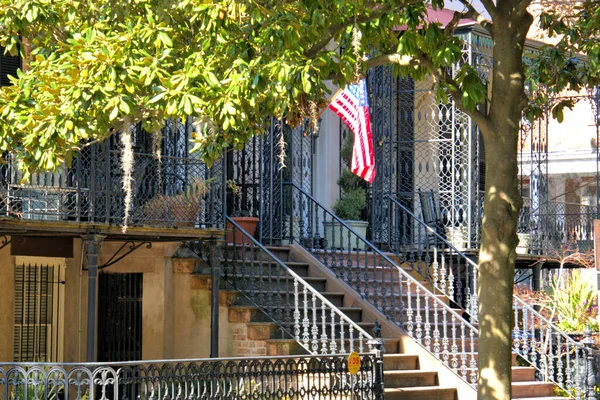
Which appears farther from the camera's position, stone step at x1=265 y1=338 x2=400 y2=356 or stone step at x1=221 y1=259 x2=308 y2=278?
stone step at x1=221 y1=259 x2=308 y2=278

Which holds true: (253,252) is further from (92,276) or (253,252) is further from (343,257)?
(92,276)

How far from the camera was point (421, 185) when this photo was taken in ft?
61.5

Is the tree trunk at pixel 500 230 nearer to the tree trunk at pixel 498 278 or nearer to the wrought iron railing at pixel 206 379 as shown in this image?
the tree trunk at pixel 498 278

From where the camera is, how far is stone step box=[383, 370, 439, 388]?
1310 centimetres

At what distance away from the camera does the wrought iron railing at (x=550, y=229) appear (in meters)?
18.8

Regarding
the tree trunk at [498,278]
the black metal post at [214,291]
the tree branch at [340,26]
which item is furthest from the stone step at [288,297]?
the tree trunk at [498,278]

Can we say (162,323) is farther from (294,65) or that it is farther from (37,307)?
(294,65)

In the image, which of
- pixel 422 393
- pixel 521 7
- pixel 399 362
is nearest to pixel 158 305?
pixel 399 362

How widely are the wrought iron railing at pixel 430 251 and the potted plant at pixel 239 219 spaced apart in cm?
258

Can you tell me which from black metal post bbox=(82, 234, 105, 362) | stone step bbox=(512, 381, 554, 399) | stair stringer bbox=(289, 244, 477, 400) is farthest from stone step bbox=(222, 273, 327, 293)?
stone step bbox=(512, 381, 554, 399)

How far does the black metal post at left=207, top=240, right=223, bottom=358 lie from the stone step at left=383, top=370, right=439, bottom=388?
2.11 metres

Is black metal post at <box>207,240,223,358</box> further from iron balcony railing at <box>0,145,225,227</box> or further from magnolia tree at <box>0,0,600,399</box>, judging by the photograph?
magnolia tree at <box>0,0,600,399</box>

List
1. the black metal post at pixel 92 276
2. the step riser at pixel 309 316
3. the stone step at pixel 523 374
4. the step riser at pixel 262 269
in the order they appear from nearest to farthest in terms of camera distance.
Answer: the black metal post at pixel 92 276 < the step riser at pixel 309 316 < the step riser at pixel 262 269 < the stone step at pixel 523 374

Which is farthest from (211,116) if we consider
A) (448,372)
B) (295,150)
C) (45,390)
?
(295,150)
